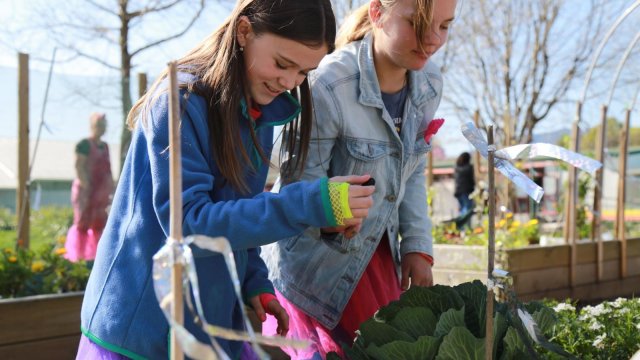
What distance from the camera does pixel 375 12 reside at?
6.21ft

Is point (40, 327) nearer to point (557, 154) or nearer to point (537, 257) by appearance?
point (557, 154)

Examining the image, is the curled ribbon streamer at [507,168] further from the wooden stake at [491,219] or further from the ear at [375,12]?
→ the ear at [375,12]

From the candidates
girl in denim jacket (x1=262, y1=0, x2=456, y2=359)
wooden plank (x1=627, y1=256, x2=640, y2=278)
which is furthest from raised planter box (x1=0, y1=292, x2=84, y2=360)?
wooden plank (x1=627, y1=256, x2=640, y2=278)

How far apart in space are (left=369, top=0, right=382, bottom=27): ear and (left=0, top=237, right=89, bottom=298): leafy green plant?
260 centimetres

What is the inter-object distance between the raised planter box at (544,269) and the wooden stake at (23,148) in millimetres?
2841

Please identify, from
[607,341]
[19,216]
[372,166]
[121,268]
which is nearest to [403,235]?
[372,166]

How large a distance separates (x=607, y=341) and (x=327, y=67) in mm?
1151

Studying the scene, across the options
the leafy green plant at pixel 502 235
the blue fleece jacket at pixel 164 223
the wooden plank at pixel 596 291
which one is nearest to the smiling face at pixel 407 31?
the blue fleece jacket at pixel 164 223

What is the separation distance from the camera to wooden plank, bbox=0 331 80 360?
2846 millimetres

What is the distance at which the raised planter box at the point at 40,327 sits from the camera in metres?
2.84

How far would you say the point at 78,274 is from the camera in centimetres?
384

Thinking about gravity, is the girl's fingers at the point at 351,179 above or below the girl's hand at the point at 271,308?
above

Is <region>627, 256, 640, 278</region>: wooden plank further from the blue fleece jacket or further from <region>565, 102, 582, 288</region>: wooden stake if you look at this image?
the blue fleece jacket

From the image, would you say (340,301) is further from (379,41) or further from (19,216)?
(19,216)
